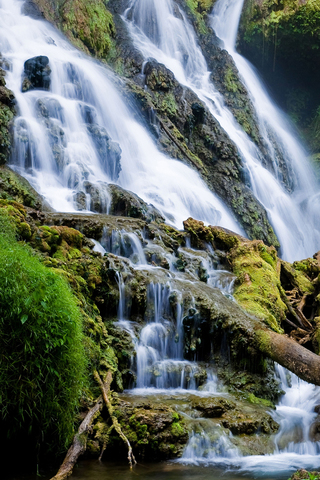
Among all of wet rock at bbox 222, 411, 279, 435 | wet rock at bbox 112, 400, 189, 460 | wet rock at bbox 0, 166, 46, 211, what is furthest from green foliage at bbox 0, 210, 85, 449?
wet rock at bbox 0, 166, 46, 211

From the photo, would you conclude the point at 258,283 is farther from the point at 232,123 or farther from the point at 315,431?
the point at 232,123

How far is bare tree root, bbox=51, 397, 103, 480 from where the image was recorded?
3.24 metres

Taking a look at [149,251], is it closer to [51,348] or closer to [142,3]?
[51,348]

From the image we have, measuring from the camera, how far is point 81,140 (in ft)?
43.7

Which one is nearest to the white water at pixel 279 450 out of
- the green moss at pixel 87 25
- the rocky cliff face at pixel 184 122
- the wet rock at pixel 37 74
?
the rocky cliff face at pixel 184 122

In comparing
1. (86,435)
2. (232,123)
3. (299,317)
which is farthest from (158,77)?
(86,435)

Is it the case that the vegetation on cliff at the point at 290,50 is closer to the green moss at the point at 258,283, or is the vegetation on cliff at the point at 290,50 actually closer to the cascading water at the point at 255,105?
the cascading water at the point at 255,105

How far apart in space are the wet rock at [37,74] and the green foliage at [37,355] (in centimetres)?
1248

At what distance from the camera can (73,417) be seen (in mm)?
3627

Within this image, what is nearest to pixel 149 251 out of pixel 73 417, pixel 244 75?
pixel 73 417

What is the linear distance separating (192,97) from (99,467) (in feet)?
62.1

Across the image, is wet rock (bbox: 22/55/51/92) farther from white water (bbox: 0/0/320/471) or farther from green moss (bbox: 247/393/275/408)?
green moss (bbox: 247/393/275/408)

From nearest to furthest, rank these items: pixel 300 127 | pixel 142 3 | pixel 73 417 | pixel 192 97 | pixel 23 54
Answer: pixel 73 417 → pixel 23 54 → pixel 192 97 → pixel 142 3 → pixel 300 127

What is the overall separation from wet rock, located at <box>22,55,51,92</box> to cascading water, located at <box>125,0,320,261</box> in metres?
8.56
